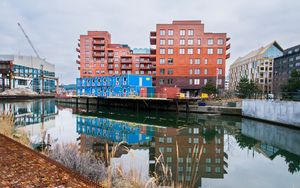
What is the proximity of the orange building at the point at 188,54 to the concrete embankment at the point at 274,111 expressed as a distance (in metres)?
20.4

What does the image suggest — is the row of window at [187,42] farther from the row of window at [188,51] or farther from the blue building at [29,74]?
the blue building at [29,74]

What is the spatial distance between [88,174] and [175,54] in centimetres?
4271

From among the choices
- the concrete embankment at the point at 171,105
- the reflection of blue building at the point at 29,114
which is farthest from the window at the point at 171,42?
the reflection of blue building at the point at 29,114

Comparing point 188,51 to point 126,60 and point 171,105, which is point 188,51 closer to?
point 171,105

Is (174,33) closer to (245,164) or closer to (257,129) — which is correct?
(257,129)

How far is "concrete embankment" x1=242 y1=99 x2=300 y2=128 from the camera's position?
17.4 meters

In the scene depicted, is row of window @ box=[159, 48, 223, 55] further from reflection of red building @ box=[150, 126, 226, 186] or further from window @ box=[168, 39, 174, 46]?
reflection of red building @ box=[150, 126, 226, 186]

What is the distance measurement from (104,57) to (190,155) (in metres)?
60.1

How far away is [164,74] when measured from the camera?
45375mm

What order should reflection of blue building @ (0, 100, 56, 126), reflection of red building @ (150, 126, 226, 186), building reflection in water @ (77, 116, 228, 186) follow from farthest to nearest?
reflection of blue building @ (0, 100, 56, 126)
building reflection in water @ (77, 116, 228, 186)
reflection of red building @ (150, 126, 226, 186)

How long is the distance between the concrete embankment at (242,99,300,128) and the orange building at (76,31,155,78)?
3970cm

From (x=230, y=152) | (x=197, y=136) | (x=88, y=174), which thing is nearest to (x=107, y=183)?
(x=88, y=174)

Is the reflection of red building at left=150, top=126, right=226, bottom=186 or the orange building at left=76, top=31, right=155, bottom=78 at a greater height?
the orange building at left=76, top=31, right=155, bottom=78

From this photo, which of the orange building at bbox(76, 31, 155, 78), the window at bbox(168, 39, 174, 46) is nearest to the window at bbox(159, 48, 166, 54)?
the window at bbox(168, 39, 174, 46)
